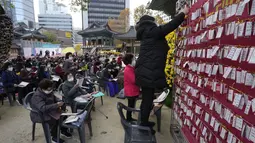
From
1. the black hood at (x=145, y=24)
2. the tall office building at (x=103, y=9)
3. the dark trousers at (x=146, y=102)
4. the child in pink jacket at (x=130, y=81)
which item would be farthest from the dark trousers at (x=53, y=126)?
the tall office building at (x=103, y=9)

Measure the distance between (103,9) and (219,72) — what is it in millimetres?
67612

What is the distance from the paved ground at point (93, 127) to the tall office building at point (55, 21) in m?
88.1

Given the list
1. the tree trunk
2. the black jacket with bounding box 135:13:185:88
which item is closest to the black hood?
the black jacket with bounding box 135:13:185:88

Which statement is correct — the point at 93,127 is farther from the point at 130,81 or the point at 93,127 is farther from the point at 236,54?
the point at 236,54

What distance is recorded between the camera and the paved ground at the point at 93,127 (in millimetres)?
3256

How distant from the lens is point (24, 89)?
18.9ft

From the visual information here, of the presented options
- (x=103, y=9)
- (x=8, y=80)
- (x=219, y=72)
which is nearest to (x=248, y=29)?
(x=219, y=72)

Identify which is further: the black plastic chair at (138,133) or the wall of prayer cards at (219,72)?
the black plastic chair at (138,133)

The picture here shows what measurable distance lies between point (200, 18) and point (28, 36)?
31891 mm

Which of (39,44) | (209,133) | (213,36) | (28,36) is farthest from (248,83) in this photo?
(28,36)

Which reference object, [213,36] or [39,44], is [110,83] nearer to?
[213,36]

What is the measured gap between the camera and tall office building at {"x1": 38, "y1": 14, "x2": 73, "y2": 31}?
84188mm

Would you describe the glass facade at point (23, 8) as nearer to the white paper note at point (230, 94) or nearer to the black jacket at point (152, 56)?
the black jacket at point (152, 56)

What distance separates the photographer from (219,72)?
1.51m
